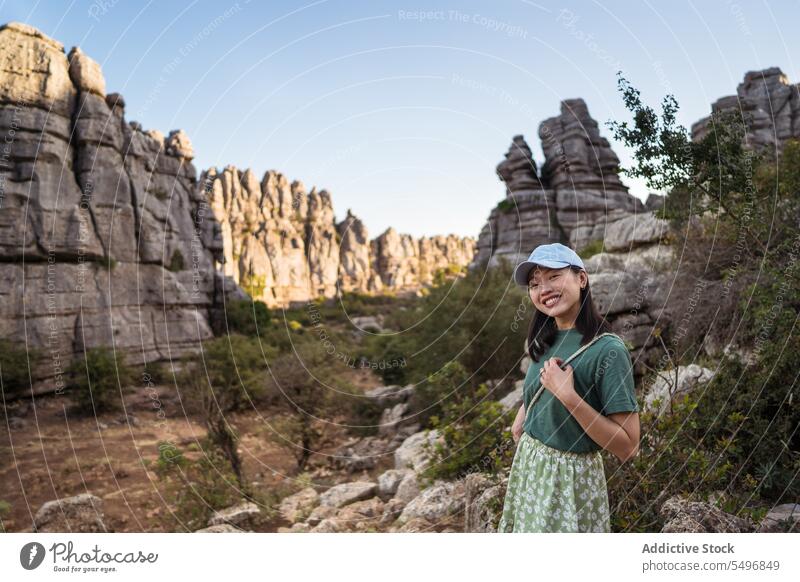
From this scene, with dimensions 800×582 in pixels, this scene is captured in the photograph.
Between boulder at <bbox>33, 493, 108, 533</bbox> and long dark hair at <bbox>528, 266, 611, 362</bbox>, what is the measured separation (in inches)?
270

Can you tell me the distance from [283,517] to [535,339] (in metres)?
5.98

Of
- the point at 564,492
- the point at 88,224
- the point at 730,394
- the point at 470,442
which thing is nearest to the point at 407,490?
the point at 470,442

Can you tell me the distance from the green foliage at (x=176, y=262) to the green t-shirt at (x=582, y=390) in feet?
76.5

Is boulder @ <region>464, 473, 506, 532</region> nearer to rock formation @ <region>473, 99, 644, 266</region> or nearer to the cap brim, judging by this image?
the cap brim

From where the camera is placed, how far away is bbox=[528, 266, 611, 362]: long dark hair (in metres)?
1.73

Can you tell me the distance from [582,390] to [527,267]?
0.52 m

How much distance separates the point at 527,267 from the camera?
6.22 feet

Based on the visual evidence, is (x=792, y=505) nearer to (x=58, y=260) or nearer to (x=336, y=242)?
(x=58, y=260)

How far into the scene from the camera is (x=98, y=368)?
16266mm

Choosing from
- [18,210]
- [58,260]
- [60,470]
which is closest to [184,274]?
[58,260]

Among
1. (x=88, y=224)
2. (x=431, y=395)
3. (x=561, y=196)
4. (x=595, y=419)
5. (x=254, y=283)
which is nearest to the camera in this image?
(x=595, y=419)

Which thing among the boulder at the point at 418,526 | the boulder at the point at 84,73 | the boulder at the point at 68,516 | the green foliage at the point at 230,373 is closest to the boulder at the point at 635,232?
the boulder at the point at 418,526

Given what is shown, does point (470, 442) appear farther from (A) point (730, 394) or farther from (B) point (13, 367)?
(B) point (13, 367)

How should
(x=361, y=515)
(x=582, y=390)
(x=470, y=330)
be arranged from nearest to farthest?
(x=582, y=390), (x=361, y=515), (x=470, y=330)
